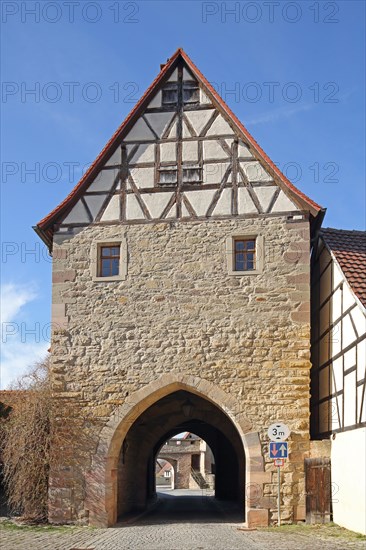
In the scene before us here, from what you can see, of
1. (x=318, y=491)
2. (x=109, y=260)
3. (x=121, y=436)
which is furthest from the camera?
(x=109, y=260)

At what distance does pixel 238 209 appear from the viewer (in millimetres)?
14742

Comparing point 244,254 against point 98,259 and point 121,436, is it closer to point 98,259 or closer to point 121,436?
point 98,259

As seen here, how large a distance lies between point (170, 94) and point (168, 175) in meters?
1.85

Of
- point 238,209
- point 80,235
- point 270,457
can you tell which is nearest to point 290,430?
point 270,457

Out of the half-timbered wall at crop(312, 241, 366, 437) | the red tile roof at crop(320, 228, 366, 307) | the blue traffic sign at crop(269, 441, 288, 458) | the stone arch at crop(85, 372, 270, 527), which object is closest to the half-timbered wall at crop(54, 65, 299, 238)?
the red tile roof at crop(320, 228, 366, 307)

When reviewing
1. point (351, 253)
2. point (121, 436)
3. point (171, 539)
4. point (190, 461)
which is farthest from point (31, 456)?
point (190, 461)

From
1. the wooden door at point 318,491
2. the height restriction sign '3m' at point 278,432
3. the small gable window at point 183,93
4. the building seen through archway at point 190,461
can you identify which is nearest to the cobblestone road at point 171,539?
the wooden door at point 318,491

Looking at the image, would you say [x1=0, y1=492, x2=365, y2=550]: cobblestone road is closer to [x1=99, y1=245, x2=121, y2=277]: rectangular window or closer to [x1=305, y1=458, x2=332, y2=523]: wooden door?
[x1=305, y1=458, x2=332, y2=523]: wooden door

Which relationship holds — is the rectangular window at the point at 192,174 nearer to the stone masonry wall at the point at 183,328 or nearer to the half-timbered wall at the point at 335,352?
the stone masonry wall at the point at 183,328

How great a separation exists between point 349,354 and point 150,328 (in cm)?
397

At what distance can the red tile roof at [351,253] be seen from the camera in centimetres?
1300

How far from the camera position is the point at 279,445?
43.0 ft

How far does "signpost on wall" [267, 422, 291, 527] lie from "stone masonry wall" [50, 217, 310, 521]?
1.30 ft

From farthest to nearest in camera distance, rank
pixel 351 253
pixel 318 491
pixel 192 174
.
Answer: pixel 192 174 < pixel 351 253 < pixel 318 491
